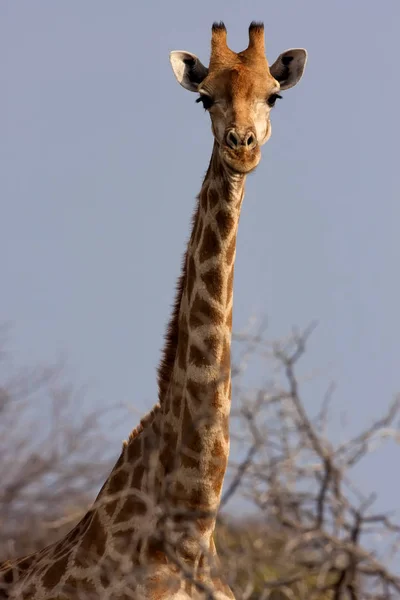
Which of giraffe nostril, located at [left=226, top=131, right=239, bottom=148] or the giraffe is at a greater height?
giraffe nostril, located at [left=226, top=131, right=239, bottom=148]

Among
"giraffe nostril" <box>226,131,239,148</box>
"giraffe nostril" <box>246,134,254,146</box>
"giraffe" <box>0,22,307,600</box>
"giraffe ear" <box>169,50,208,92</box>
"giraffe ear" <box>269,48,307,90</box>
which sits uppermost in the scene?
"giraffe ear" <box>269,48,307,90</box>

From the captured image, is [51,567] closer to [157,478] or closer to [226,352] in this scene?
[157,478]

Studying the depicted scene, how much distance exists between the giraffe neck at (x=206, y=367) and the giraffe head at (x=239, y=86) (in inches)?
9.2

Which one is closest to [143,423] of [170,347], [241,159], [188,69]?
[170,347]

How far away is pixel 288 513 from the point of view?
5.58 metres

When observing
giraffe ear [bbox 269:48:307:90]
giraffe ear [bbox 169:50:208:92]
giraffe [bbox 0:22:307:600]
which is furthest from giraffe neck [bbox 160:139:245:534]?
giraffe ear [bbox 269:48:307:90]

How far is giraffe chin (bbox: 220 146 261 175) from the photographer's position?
5.75 meters

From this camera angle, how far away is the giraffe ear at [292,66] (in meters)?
7.17

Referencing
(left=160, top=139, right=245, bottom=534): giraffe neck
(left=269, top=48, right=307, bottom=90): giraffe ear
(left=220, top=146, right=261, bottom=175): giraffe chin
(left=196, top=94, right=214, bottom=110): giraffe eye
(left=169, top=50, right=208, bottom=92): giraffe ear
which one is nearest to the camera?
(left=220, top=146, right=261, bottom=175): giraffe chin

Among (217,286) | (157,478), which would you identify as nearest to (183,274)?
(217,286)

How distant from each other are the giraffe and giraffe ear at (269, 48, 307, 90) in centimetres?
71

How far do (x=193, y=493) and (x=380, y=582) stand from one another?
1.20 m

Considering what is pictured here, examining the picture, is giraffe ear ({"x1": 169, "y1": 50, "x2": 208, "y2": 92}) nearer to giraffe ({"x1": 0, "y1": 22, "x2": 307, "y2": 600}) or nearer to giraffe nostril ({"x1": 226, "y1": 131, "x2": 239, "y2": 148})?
giraffe ({"x1": 0, "y1": 22, "x2": 307, "y2": 600})

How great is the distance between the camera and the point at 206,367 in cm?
603
